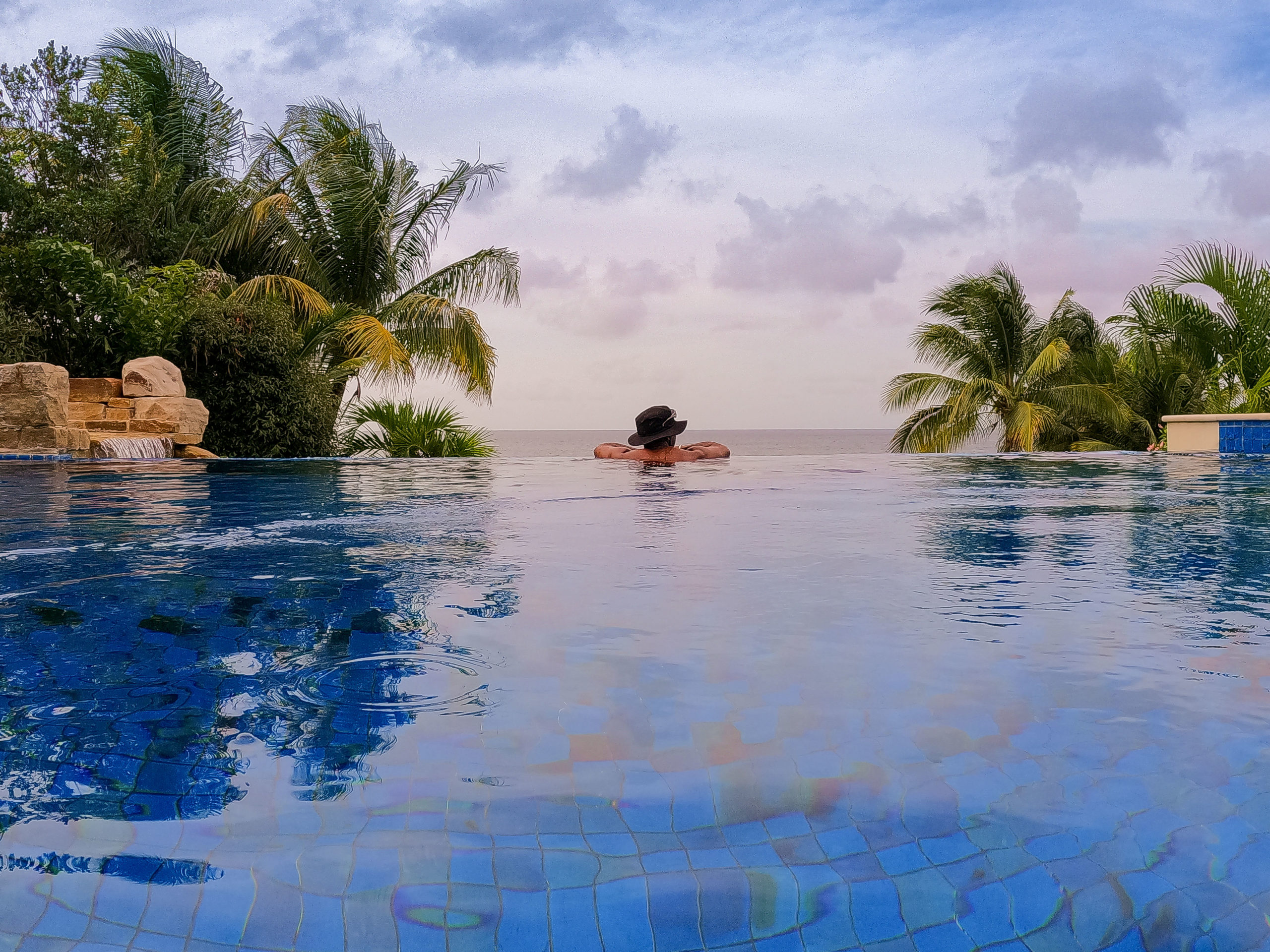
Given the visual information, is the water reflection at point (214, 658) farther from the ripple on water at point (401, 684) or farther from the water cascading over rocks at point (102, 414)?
the water cascading over rocks at point (102, 414)

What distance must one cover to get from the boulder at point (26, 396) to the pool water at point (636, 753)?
27.2 ft

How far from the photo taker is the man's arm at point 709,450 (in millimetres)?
11820

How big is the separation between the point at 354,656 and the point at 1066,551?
3154mm

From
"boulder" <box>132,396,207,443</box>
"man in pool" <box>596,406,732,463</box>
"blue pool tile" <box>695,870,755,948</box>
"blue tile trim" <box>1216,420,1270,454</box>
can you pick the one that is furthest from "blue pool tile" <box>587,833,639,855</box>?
"blue tile trim" <box>1216,420,1270,454</box>

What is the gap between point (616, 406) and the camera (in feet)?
69.2

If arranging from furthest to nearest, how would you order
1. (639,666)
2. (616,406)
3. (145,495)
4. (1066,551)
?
(616,406) < (145,495) < (1066,551) < (639,666)

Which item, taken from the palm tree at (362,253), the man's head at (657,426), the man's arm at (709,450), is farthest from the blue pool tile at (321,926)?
the palm tree at (362,253)

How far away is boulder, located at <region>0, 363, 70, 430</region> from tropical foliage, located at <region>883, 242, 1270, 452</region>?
14.8 metres

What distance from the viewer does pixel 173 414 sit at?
12.1m

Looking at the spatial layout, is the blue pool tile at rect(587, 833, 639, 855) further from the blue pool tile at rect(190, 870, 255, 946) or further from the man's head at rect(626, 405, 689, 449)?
the man's head at rect(626, 405, 689, 449)

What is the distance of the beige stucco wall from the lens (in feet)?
43.3

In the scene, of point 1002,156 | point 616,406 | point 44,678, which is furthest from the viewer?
point 616,406

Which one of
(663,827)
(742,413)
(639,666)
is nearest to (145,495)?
(639,666)

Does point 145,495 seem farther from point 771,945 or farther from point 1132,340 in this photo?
point 1132,340
